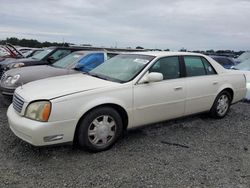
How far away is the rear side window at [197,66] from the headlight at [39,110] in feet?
9.10

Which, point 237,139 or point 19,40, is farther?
point 19,40

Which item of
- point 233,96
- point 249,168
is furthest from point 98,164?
point 233,96

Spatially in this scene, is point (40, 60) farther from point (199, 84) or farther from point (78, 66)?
point (199, 84)

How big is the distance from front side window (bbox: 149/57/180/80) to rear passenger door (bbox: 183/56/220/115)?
0.74 ft

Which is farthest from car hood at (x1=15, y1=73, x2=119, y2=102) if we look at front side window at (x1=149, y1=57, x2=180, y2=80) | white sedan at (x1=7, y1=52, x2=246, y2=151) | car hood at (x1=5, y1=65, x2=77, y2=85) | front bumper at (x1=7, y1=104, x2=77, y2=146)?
car hood at (x1=5, y1=65, x2=77, y2=85)

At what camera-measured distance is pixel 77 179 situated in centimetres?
360

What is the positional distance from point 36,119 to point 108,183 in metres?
1.30

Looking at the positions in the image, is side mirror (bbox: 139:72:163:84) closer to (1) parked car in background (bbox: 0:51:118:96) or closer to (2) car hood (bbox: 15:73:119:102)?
(2) car hood (bbox: 15:73:119:102)

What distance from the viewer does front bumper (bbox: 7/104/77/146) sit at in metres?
3.93

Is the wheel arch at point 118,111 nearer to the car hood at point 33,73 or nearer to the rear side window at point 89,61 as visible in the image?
the car hood at point 33,73

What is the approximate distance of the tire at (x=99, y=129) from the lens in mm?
4262

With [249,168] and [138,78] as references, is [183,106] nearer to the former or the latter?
[138,78]

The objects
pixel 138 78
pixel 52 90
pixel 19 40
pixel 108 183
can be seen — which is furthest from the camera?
pixel 19 40

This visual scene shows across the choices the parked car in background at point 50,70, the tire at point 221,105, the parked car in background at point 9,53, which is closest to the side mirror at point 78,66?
the parked car in background at point 50,70
